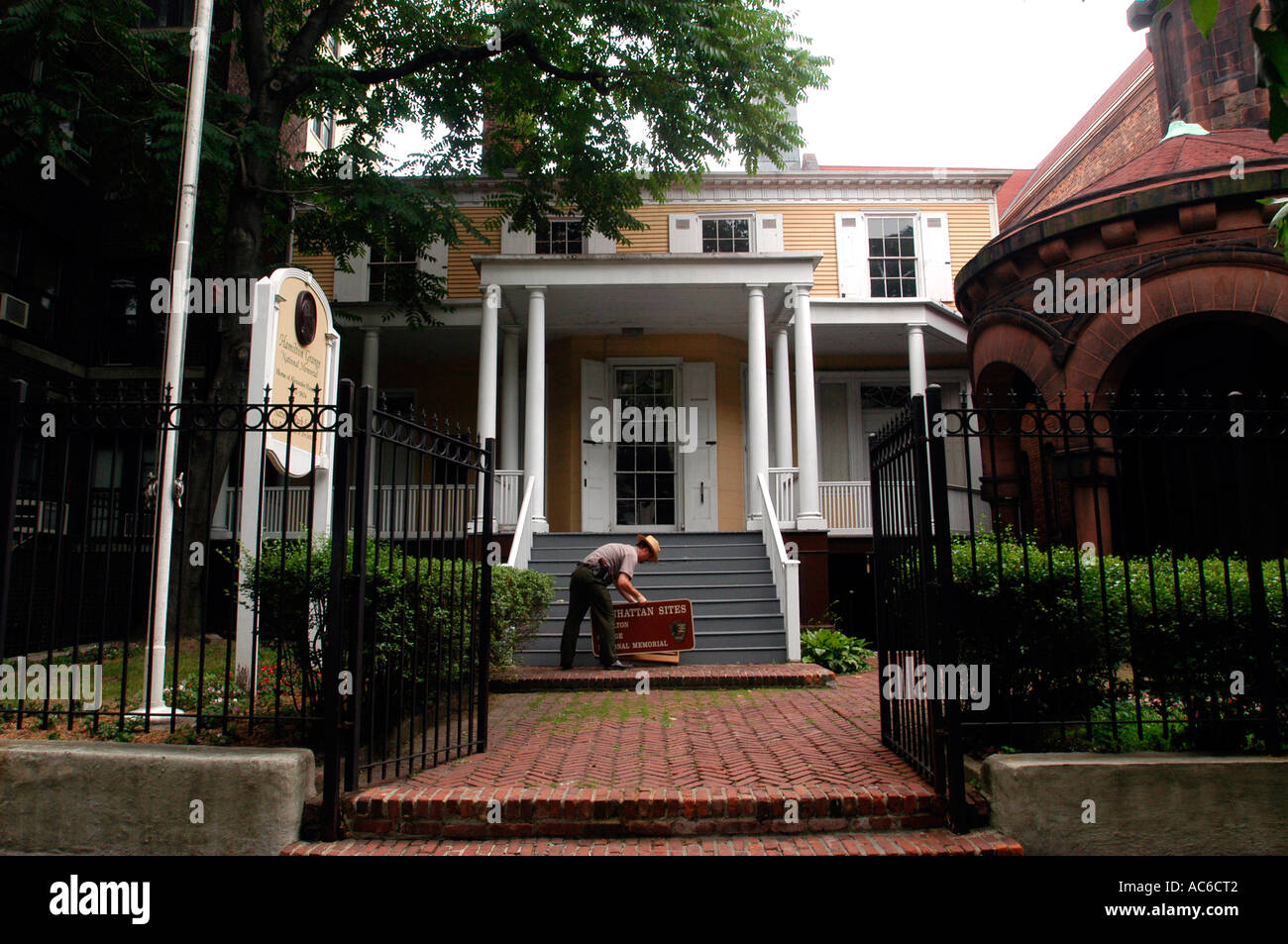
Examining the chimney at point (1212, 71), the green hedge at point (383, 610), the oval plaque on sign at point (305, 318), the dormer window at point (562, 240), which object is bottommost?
the green hedge at point (383, 610)

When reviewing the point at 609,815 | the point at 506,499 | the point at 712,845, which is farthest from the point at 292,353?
the point at 506,499

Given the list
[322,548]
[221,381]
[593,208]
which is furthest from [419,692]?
[593,208]

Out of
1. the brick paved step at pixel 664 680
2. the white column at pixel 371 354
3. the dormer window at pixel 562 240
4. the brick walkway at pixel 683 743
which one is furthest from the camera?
the dormer window at pixel 562 240

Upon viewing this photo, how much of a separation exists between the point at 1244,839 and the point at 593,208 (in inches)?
500

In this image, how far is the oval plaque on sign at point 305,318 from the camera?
22.9 feet

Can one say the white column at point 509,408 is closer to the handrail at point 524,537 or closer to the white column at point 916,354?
the handrail at point 524,537

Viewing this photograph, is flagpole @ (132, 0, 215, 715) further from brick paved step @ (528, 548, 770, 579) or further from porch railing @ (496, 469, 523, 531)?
porch railing @ (496, 469, 523, 531)

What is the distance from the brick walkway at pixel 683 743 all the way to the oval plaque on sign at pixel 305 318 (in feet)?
11.5

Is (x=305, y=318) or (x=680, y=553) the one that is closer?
(x=305, y=318)

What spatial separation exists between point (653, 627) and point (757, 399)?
14.5 feet

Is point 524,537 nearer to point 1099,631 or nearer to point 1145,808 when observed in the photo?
point 1099,631

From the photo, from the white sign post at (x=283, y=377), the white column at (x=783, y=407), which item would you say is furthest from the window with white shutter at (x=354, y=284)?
the white sign post at (x=283, y=377)

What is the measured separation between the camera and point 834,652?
965cm

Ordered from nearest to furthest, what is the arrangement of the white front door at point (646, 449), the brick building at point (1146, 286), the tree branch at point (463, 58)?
the brick building at point (1146, 286) → the tree branch at point (463, 58) → the white front door at point (646, 449)
